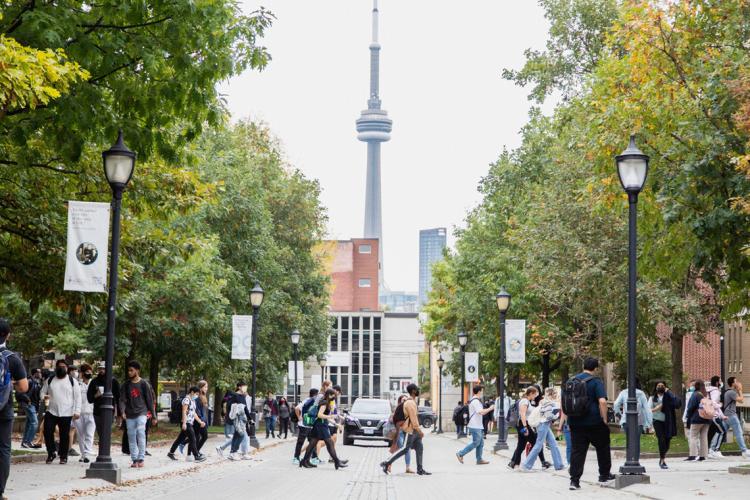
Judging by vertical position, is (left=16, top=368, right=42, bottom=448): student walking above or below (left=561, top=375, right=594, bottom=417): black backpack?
below

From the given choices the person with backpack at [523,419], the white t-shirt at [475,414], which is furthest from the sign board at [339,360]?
the person with backpack at [523,419]

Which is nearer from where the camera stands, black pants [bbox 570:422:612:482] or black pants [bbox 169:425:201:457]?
black pants [bbox 570:422:612:482]

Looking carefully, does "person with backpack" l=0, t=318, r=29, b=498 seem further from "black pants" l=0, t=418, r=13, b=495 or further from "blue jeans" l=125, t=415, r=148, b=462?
"blue jeans" l=125, t=415, r=148, b=462

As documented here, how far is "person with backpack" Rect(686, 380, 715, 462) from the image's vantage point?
2483 centimetres

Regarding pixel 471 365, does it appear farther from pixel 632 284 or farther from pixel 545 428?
pixel 632 284

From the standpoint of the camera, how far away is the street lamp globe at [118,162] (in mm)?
17344

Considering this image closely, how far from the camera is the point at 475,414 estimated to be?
27281 millimetres

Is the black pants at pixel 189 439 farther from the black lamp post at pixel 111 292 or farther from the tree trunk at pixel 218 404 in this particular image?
the tree trunk at pixel 218 404

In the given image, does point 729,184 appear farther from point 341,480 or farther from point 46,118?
point 46,118

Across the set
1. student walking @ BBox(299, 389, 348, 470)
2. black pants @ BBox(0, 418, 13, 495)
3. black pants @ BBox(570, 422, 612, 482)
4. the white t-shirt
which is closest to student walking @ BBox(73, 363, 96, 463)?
student walking @ BBox(299, 389, 348, 470)

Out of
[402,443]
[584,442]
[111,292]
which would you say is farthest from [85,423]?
[584,442]

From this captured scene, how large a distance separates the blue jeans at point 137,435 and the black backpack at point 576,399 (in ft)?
26.0

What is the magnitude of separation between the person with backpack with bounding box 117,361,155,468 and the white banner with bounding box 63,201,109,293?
4.92 meters

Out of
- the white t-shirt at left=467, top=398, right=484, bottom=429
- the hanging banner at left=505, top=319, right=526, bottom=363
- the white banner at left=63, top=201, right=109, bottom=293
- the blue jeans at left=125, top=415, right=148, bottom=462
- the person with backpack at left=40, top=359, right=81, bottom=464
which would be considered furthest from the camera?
the hanging banner at left=505, top=319, right=526, bottom=363
